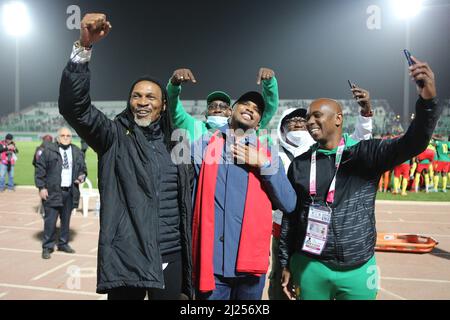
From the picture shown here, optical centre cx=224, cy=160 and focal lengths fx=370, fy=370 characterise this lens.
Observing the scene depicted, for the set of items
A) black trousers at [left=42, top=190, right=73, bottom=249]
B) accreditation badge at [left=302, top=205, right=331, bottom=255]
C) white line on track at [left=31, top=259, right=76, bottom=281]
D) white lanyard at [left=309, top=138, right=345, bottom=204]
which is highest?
white lanyard at [left=309, top=138, right=345, bottom=204]

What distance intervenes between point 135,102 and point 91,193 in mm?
6789

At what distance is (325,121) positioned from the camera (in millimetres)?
2168

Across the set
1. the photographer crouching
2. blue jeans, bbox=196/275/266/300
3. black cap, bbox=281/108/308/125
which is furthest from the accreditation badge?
the photographer crouching

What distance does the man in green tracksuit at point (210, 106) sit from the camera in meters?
2.66

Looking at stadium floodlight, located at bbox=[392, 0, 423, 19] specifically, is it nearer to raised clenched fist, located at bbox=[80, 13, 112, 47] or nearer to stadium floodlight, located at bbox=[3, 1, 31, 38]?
raised clenched fist, located at bbox=[80, 13, 112, 47]

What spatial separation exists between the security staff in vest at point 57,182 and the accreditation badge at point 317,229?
443cm

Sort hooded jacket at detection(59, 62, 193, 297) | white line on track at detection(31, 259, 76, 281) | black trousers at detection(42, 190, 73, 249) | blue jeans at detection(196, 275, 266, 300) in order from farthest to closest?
black trousers at detection(42, 190, 73, 249), white line on track at detection(31, 259, 76, 281), blue jeans at detection(196, 275, 266, 300), hooded jacket at detection(59, 62, 193, 297)

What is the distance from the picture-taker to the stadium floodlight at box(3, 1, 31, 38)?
24530mm

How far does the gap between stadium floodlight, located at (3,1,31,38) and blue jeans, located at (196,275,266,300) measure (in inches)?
1061

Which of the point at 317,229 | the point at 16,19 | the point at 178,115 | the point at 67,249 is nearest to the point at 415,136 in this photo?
the point at 317,229

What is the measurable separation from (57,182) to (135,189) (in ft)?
13.5

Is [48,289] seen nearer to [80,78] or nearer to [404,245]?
[80,78]

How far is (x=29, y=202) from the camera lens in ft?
33.1

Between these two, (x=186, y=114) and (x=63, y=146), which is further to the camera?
(x=63, y=146)
